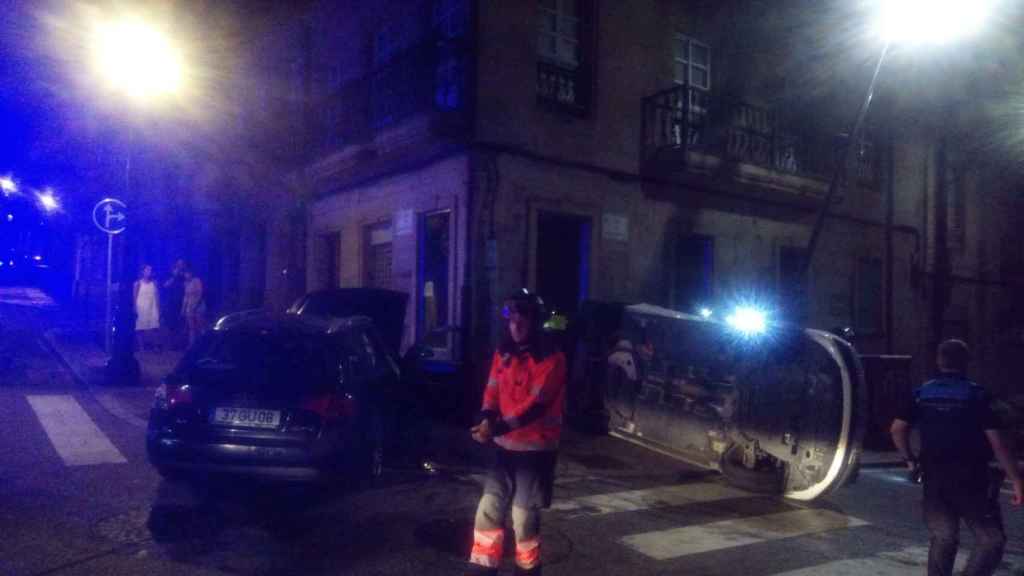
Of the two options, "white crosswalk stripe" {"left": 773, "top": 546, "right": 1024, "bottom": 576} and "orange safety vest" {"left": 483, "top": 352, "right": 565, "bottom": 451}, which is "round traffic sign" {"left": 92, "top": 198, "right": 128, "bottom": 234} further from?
"white crosswalk stripe" {"left": 773, "top": 546, "right": 1024, "bottom": 576}

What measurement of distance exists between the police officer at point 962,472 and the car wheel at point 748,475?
2814 mm

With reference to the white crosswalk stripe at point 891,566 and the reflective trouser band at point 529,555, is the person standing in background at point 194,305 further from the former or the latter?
the white crosswalk stripe at point 891,566

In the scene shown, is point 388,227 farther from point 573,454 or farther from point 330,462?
point 330,462

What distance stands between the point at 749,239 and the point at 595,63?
5161mm

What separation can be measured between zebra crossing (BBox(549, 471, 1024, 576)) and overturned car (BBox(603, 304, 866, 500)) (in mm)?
351

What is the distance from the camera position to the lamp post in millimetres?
11547

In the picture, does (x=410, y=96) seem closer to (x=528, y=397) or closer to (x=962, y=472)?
(x=528, y=397)

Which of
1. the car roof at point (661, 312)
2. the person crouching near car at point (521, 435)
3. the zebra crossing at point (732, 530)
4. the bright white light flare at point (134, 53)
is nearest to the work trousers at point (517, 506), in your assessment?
the person crouching near car at point (521, 435)

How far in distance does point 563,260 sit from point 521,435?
878cm

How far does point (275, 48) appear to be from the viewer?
17859 millimetres

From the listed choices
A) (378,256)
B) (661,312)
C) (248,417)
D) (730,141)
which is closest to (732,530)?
(661,312)

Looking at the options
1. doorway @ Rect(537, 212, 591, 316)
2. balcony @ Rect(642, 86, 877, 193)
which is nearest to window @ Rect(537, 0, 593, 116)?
balcony @ Rect(642, 86, 877, 193)

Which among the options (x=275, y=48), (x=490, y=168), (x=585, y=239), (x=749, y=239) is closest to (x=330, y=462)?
(x=490, y=168)

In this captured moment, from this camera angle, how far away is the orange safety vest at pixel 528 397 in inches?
168
